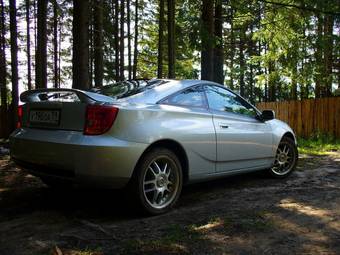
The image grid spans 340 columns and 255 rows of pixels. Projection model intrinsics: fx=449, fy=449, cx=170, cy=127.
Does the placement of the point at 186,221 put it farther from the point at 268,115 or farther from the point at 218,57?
the point at 218,57

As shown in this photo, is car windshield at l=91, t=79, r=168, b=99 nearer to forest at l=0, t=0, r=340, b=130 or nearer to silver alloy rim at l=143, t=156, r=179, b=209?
silver alloy rim at l=143, t=156, r=179, b=209

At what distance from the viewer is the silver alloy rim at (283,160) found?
7.13 m

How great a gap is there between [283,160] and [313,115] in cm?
1065

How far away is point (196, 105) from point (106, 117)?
1.47 metres

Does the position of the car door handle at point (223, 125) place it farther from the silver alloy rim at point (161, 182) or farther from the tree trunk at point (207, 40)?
the tree trunk at point (207, 40)

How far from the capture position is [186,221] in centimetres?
451

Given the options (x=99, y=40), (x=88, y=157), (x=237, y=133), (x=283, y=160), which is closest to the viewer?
(x=88, y=157)

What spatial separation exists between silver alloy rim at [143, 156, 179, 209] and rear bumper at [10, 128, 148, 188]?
0.34 metres

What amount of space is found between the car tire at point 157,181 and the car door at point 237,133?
0.81 m

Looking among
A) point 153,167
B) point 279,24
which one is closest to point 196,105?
point 153,167

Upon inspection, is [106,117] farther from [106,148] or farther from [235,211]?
[235,211]

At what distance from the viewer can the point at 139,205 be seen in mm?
4648

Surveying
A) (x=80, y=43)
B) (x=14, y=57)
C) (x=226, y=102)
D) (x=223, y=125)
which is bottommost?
(x=223, y=125)

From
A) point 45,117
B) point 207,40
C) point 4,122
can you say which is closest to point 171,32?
point 207,40
